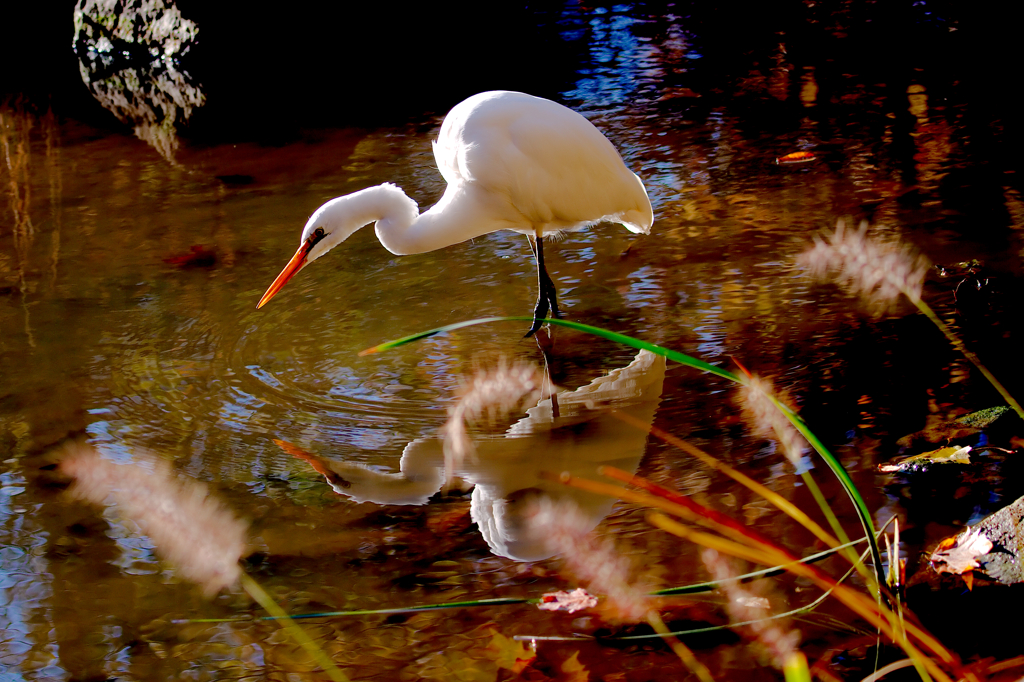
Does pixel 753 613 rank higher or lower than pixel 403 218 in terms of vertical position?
lower

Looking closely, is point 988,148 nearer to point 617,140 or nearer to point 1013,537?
point 617,140

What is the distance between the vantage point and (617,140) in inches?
239

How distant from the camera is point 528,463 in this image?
2.95m

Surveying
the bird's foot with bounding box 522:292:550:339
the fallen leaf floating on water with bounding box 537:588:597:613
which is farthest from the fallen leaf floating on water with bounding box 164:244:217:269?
the fallen leaf floating on water with bounding box 537:588:597:613

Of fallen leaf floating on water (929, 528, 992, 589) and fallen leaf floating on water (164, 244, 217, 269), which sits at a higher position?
fallen leaf floating on water (929, 528, 992, 589)

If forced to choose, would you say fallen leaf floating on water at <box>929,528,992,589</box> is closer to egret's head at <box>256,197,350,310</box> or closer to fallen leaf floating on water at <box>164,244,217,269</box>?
egret's head at <box>256,197,350,310</box>

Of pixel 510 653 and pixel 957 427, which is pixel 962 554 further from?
pixel 510 653

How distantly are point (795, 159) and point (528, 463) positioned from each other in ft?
10.3

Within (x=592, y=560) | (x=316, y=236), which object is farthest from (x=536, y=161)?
(x=592, y=560)

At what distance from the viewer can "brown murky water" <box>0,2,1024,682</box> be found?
7.53 feet

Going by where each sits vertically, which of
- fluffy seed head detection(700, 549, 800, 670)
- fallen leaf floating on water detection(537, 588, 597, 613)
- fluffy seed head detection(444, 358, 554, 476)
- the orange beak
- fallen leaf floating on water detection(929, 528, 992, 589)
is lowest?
fluffy seed head detection(444, 358, 554, 476)

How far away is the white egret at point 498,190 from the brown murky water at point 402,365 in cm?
33

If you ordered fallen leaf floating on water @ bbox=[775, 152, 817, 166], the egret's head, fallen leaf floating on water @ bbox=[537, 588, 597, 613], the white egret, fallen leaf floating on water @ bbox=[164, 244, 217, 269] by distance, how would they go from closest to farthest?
fallen leaf floating on water @ bbox=[537, 588, 597, 613]
the egret's head
the white egret
fallen leaf floating on water @ bbox=[164, 244, 217, 269]
fallen leaf floating on water @ bbox=[775, 152, 817, 166]

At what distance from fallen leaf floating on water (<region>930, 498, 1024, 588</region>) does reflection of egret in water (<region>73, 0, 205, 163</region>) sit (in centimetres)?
726
